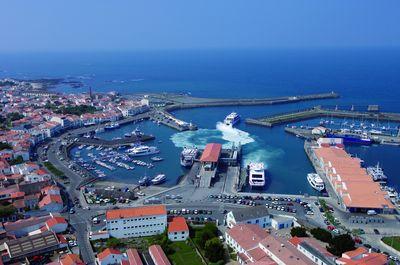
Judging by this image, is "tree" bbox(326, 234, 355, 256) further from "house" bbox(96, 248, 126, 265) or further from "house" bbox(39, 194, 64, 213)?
"house" bbox(39, 194, 64, 213)

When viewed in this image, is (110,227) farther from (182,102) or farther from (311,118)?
(182,102)

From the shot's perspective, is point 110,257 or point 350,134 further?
point 350,134

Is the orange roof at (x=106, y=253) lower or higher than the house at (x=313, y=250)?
lower

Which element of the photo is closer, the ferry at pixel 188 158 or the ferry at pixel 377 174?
the ferry at pixel 377 174

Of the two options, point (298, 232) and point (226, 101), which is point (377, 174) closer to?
point (298, 232)

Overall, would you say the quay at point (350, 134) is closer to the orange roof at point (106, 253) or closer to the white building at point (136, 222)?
the white building at point (136, 222)

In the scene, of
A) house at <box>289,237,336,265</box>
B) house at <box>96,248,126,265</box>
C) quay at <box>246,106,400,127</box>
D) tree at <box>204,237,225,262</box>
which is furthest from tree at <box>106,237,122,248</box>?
quay at <box>246,106,400,127</box>

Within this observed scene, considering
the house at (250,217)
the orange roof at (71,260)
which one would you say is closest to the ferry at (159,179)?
the house at (250,217)

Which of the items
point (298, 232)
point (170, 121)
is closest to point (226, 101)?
point (170, 121)
